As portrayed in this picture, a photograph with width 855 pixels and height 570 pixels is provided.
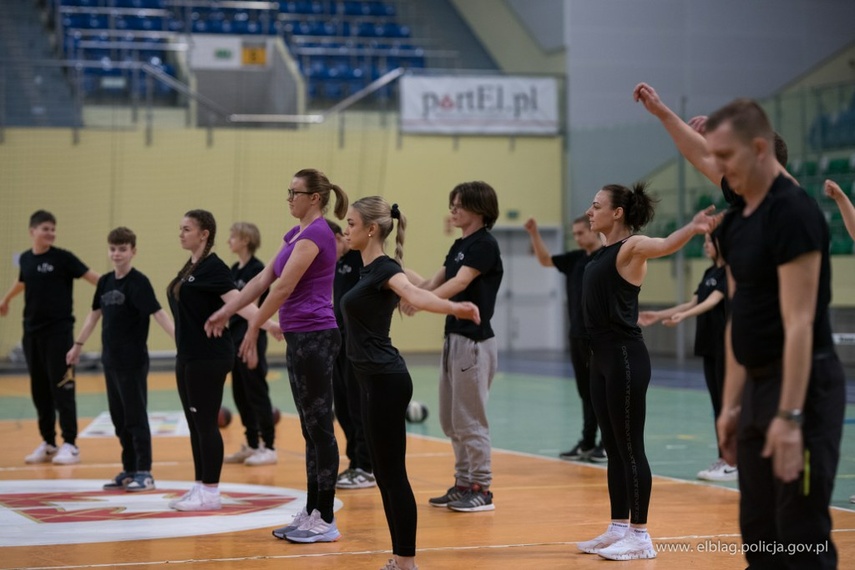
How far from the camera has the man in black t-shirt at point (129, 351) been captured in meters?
7.70

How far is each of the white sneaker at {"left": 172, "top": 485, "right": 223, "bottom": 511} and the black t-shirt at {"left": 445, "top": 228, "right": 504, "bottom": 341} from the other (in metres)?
1.79

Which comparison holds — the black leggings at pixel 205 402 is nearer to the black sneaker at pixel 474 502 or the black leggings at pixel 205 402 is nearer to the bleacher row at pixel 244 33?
the black sneaker at pixel 474 502

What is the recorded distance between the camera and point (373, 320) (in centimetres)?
509

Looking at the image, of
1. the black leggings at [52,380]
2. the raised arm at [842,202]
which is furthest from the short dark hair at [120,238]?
the raised arm at [842,202]

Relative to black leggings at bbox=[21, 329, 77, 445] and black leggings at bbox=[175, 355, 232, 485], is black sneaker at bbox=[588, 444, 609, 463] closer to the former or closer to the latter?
black leggings at bbox=[175, 355, 232, 485]

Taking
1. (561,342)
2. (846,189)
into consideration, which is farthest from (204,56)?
(846,189)

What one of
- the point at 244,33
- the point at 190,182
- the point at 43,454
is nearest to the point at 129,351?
the point at 43,454

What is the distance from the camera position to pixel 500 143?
23.4m

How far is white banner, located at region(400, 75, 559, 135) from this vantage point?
73.6 ft

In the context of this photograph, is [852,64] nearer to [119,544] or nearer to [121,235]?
[121,235]

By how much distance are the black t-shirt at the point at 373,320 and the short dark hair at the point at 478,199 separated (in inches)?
72.3

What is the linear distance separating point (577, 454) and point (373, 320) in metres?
4.61

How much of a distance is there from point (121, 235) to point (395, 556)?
3864 millimetres

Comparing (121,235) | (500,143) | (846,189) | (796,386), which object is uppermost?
(500,143)
